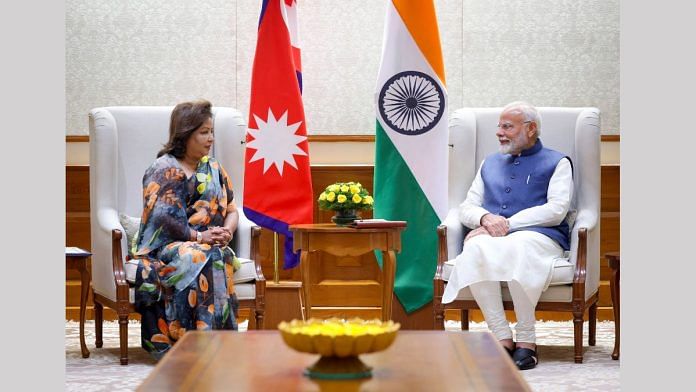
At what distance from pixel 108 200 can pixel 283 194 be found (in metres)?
1.06

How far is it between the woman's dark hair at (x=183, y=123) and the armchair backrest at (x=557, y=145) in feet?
4.90

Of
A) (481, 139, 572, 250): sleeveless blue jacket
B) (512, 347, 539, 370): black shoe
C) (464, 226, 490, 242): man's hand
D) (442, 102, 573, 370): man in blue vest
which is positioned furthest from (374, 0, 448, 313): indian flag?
(512, 347, 539, 370): black shoe

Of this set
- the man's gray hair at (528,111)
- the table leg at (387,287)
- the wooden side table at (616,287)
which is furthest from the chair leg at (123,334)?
the wooden side table at (616,287)

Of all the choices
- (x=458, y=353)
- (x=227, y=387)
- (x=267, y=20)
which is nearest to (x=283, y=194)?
(x=267, y=20)

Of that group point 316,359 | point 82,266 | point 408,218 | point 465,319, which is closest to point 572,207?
point 465,319

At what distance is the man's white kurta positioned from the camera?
5.01 m

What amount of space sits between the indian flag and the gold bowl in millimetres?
3405

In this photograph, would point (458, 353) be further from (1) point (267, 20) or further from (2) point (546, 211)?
(1) point (267, 20)

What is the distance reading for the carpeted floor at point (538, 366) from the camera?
453cm

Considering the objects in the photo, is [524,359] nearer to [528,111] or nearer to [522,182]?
[522,182]

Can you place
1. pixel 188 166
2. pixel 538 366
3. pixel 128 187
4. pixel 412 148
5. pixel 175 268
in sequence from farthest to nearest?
pixel 412 148, pixel 128 187, pixel 188 166, pixel 538 366, pixel 175 268

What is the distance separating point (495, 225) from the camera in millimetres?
5277

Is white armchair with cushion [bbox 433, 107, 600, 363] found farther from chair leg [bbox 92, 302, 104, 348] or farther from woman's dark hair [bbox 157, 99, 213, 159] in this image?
chair leg [bbox 92, 302, 104, 348]

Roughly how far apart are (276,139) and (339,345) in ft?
12.1
